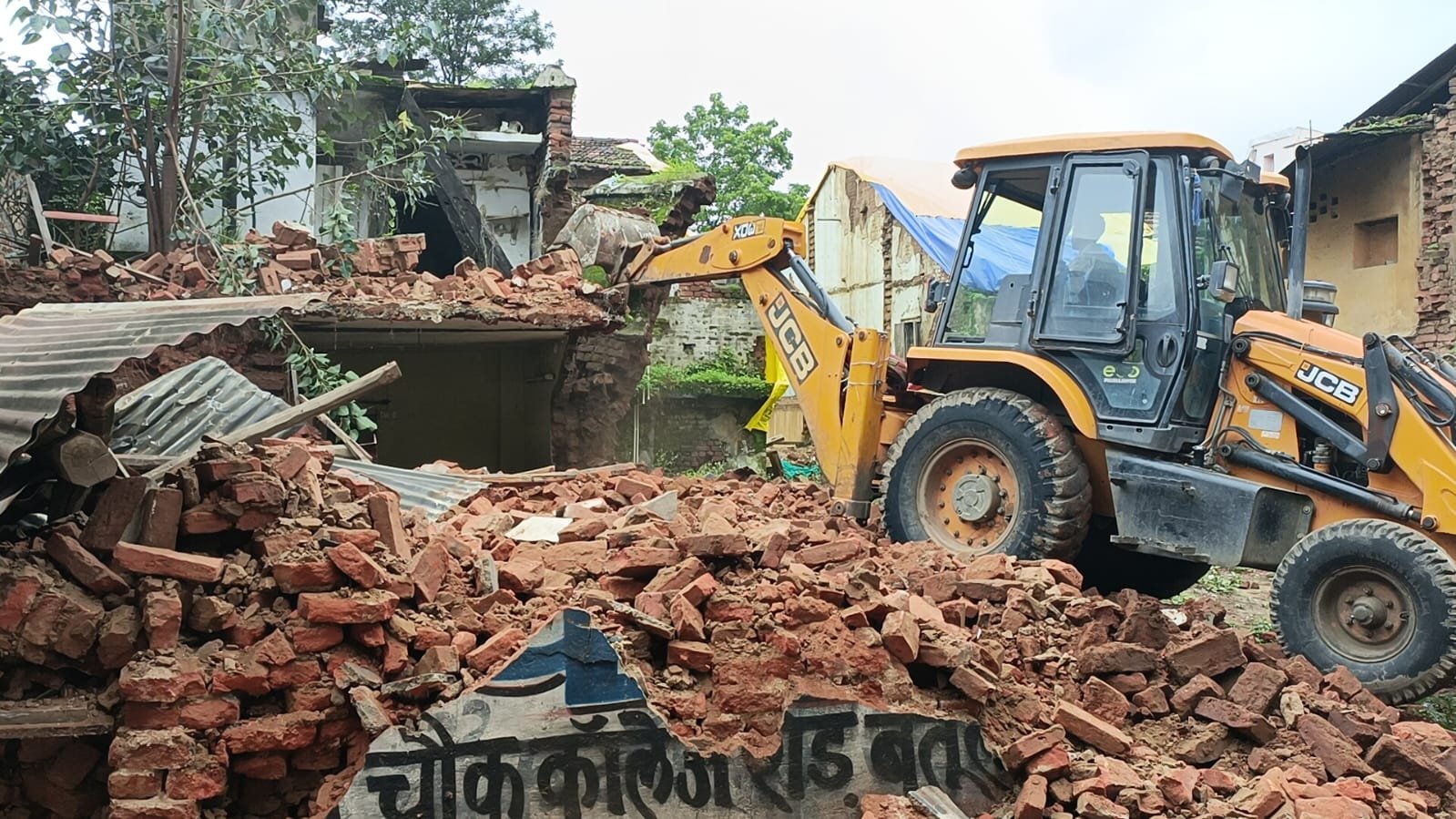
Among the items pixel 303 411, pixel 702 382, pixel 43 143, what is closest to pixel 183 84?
pixel 43 143

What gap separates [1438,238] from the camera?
40.9 feet

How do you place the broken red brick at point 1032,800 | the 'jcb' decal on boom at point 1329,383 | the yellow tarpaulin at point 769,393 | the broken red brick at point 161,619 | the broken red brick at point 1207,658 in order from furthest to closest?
the yellow tarpaulin at point 769,393 < the 'jcb' decal on boom at point 1329,383 < the broken red brick at point 1207,658 < the broken red brick at point 1032,800 < the broken red brick at point 161,619

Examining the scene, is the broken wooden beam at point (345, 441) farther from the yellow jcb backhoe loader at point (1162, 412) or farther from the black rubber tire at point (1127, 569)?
the black rubber tire at point (1127, 569)

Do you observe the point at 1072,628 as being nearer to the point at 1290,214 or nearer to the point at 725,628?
the point at 725,628

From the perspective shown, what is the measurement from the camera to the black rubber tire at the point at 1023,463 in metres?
5.47

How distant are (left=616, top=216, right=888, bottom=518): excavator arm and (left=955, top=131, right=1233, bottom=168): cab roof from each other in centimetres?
126

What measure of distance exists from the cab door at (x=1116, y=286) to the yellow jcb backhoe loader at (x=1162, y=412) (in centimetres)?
1

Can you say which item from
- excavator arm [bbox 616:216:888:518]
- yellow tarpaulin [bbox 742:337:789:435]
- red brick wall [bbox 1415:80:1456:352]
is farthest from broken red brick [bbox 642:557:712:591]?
yellow tarpaulin [bbox 742:337:789:435]

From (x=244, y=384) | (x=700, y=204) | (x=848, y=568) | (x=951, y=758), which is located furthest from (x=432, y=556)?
(x=700, y=204)

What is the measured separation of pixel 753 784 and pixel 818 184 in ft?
57.1

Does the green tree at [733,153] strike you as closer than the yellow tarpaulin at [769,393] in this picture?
No

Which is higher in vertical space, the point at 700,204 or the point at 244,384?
the point at 700,204

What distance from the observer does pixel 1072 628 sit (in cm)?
456

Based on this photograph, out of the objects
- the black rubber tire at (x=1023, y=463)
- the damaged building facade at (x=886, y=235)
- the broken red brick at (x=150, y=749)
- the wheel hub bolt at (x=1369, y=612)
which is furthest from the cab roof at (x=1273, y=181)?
the damaged building facade at (x=886, y=235)
